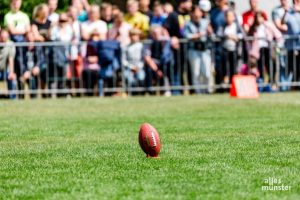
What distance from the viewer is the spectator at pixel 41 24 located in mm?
23703

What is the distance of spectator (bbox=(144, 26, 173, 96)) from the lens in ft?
78.3

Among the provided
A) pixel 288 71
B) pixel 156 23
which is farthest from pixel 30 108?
pixel 288 71

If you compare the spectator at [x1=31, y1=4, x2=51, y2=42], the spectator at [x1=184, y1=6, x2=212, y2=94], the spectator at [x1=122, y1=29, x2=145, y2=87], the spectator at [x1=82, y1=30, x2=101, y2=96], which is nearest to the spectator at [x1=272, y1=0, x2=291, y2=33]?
the spectator at [x1=184, y1=6, x2=212, y2=94]

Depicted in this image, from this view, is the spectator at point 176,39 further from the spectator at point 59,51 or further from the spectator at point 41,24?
the spectator at point 41,24

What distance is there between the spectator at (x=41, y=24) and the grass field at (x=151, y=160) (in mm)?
3889

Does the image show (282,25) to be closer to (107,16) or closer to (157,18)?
(157,18)

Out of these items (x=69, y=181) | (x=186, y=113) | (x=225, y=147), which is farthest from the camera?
(x=186, y=113)

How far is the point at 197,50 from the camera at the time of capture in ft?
78.7

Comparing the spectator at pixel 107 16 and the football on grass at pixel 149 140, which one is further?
the spectator at pixel 107 16

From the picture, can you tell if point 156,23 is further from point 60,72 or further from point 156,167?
point 156,167

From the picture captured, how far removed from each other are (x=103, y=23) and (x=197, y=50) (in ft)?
7.37

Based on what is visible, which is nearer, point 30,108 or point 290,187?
point 290,187

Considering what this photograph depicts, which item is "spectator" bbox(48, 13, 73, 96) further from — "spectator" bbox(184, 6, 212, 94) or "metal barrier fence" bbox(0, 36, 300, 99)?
"spectator" bbox(184, 6, 212, 94)

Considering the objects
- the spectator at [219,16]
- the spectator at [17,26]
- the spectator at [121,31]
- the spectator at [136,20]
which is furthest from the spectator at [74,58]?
the spectator at [219,16]
